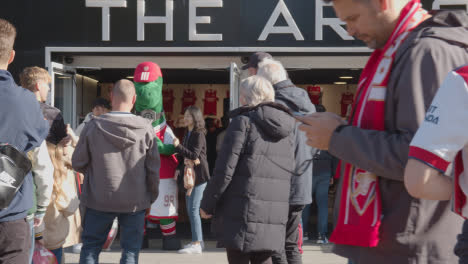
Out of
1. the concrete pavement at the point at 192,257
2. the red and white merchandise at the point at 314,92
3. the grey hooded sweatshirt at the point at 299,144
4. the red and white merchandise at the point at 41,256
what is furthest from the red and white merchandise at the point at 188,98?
the red and white merchandise at the point at 41,256

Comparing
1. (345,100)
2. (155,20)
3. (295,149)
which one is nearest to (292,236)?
(295,149)

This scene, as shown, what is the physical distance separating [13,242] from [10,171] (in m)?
0.38

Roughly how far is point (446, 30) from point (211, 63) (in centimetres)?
705

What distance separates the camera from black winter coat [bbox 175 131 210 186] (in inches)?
278

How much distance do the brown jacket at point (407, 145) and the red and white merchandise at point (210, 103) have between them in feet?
43.1

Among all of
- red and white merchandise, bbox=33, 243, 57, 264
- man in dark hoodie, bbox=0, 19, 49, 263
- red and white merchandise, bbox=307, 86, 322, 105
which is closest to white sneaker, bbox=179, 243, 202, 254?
red and white merchandise, bbox=33, 243, 57, 264

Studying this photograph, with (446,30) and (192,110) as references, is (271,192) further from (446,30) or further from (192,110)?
(192,110)

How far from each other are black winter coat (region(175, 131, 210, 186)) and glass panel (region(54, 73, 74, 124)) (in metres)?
2.37

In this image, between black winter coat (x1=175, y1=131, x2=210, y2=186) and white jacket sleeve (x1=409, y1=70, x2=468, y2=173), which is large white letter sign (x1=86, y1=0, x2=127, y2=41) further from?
white jacket sleeve (x1=409, y1=70, x2=468, y2=173)

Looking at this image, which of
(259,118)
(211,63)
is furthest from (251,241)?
(211,63)

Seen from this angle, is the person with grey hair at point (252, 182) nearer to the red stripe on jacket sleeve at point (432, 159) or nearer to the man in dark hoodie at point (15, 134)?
the man in dark hoodie at point (15, 134)

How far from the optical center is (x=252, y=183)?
415cm

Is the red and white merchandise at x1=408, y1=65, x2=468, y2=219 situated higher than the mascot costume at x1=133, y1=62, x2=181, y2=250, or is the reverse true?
the red and white merchandise at x1=408, y1=65, x2=468, y2=219

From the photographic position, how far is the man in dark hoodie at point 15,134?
9.97 feet
